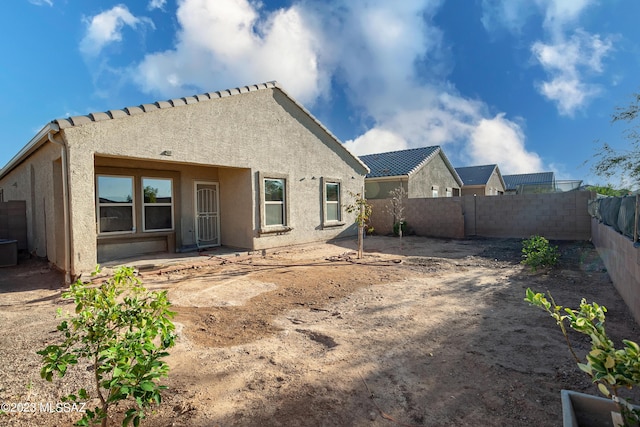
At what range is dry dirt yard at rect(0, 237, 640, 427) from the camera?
285 centimetres

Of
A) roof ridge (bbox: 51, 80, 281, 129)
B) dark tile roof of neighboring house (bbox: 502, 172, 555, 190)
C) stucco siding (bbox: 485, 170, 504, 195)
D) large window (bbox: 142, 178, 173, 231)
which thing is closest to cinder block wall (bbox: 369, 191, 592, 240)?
roof ridge (bbox: 51, 80, 281, 129)

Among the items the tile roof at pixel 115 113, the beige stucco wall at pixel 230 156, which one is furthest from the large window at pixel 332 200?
the tile roof at pixel 115 113

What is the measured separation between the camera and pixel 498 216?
599 inches

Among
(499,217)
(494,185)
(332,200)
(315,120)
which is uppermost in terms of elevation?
(315,120)

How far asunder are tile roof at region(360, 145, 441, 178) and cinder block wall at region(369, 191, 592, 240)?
3.54m

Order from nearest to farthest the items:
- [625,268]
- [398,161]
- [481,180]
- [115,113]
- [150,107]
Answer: [625,268], [115,113], [150,107], [398,161], [481,180]

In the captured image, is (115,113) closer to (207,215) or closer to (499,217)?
(207,215)

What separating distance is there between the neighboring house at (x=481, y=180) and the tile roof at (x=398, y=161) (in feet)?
27.0

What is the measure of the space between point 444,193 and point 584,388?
23141 mm

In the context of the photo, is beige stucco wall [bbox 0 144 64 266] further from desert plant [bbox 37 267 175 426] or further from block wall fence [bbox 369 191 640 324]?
block wall fence [bbox 369 191 640 324]

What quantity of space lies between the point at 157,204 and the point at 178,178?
3.47ft

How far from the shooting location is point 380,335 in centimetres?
443

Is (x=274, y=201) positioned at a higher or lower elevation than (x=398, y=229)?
higher

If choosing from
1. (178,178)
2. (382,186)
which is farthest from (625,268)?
(382,186)
